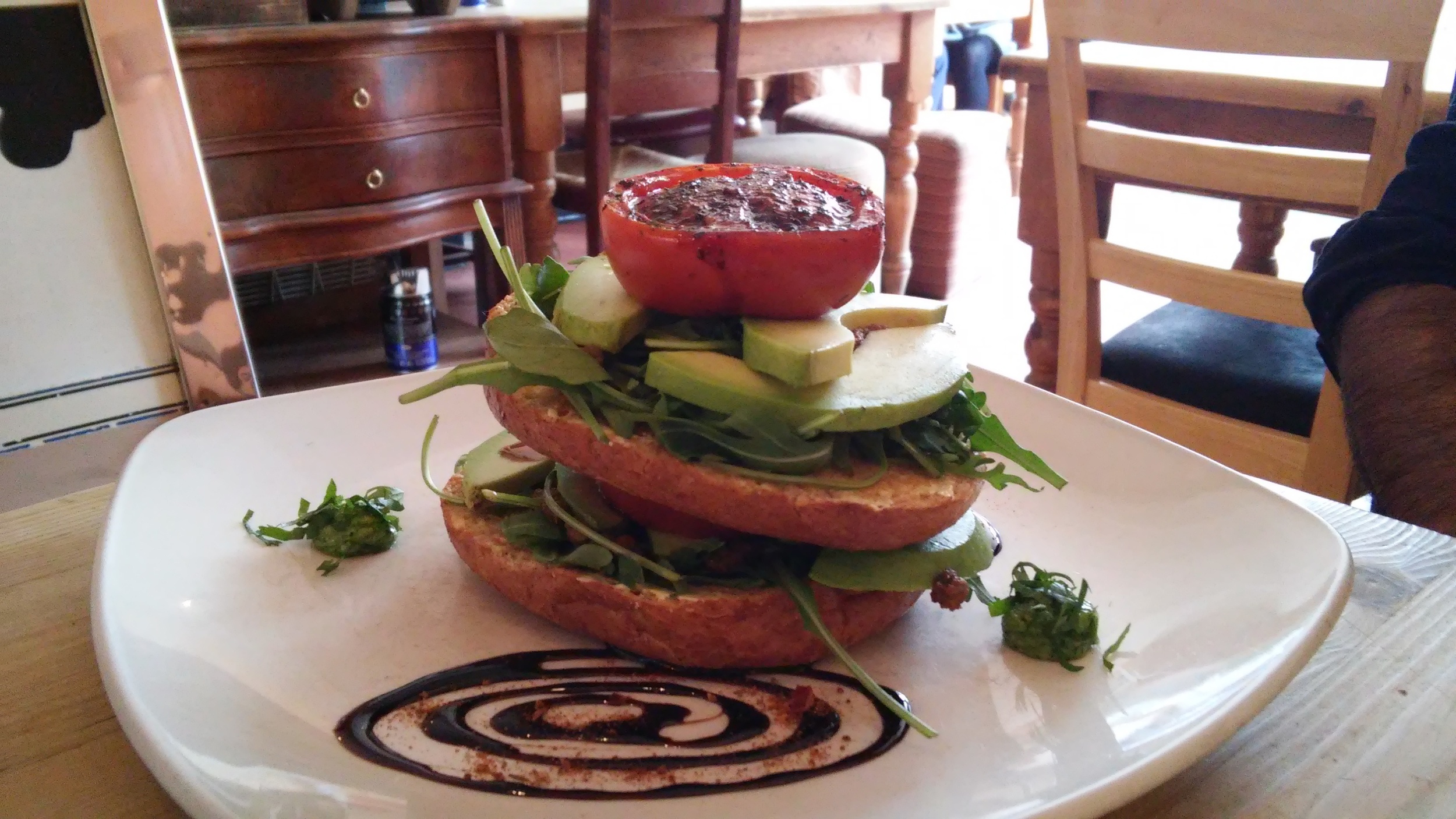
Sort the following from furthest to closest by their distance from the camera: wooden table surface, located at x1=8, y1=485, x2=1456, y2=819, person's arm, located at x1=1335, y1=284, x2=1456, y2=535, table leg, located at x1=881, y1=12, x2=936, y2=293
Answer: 1. table leg, located at x1=881, y1=12, x2=936, y2=293
2. person's arm, located at x1=1335, y1=284, x2=1456, y2=535
3. wooden table surface, located at x1=8, y1=485, x2=1456, y2=819

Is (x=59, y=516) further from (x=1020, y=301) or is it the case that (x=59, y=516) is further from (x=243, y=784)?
(x=1020, y=301)

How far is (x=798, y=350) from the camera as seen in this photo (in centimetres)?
85

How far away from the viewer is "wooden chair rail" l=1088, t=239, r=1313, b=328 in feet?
6.18

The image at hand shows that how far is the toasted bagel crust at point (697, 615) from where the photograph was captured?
0.91m

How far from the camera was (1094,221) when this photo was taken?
2.26 metres

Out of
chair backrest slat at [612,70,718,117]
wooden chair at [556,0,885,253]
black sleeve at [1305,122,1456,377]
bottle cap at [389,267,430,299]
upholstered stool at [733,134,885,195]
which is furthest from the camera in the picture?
upholstered stool at [733,134,885,195]

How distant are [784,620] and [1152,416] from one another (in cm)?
142

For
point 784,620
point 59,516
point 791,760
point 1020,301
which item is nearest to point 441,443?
point 59,516

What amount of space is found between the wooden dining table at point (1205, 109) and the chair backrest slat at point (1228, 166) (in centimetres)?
13

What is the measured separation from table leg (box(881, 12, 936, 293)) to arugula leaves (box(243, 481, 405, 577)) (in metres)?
3.41

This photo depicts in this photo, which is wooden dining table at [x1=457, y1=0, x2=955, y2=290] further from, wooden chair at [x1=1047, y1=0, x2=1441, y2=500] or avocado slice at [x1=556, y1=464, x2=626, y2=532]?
avocado slice at [x1=556, y1=464, x2=626, y2=532]

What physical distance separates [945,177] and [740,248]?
13.8 ft

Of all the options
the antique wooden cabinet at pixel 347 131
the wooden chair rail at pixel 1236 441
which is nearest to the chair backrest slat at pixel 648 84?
the antique wooden cabinet at pixel 347 131

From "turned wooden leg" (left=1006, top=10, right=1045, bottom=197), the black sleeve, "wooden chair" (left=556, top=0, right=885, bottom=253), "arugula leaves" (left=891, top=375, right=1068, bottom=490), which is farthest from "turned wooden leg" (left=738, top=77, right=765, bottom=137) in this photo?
"arugula leaves" (left=891, top=375, right=1068, bottom=490)
